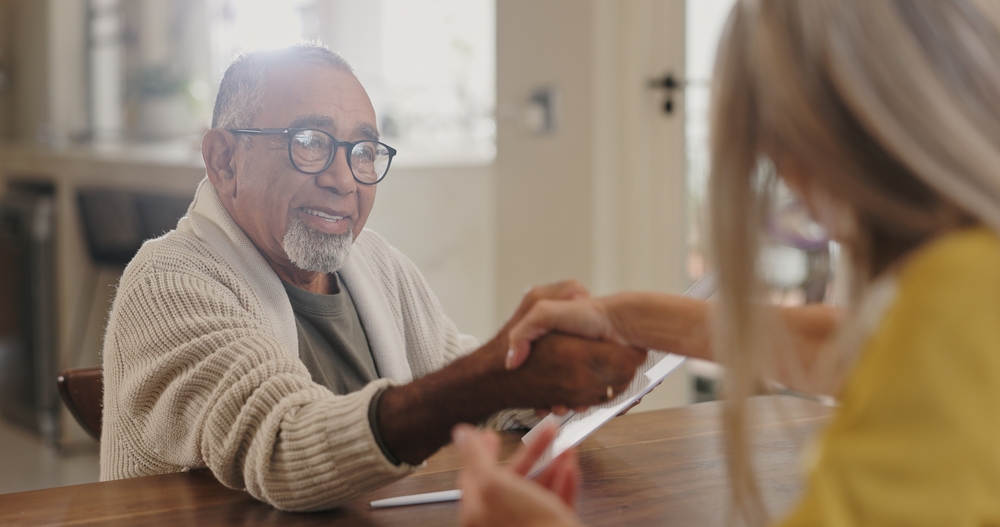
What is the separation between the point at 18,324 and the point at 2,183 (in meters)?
0.58

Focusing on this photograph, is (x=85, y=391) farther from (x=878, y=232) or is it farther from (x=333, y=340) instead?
(x=878, y=232)

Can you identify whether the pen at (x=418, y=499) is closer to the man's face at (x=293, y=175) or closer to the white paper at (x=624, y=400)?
the white paper at (x=624, y=400)

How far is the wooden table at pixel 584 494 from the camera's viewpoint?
0.83 meters

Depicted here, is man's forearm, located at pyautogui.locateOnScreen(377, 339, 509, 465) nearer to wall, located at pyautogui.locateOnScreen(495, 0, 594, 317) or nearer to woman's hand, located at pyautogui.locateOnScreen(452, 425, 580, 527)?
woman's hand, located at pyautogui.locateOnScreen(452, 425, 580, 527)

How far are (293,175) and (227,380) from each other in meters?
0.24

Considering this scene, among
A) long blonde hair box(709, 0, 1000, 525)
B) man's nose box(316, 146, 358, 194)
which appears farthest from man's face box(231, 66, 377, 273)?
long blonde hair box(709, 0, 1000, 525)

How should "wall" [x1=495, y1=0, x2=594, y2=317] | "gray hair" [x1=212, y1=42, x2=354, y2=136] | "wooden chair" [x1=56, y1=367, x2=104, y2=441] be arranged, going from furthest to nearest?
"wall" [x1=495, y1=0, x2=594, y2=317] → "wooden chair" [x1=56, y1=367, x2=104, y2=441] → "gray hair" [x1=212, y1=42, x2=354, y2=136]

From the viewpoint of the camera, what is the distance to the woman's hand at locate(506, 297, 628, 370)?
2.74 ft

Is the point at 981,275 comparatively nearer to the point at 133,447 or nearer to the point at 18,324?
the point at 133,447

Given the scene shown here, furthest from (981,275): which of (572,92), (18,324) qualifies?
(18,324)

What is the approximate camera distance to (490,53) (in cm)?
242

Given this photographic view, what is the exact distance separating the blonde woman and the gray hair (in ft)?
1.69

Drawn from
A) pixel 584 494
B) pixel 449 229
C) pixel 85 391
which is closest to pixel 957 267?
pixel 584 494

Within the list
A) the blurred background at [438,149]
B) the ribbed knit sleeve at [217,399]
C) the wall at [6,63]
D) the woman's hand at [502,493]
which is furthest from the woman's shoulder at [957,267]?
the wall at [6,63]
